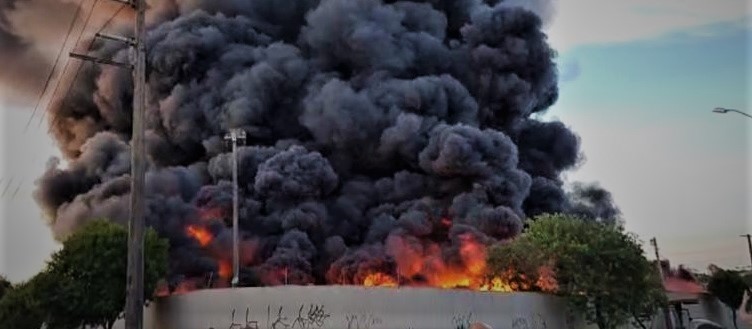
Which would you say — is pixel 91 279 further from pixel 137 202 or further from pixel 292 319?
pixel 137 202

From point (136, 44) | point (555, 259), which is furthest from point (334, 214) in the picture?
point (136, 44)

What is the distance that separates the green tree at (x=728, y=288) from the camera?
4747 centimetres

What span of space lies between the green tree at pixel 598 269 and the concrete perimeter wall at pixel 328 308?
3.89 metres

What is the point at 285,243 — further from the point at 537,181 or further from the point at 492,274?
the point at 537,181

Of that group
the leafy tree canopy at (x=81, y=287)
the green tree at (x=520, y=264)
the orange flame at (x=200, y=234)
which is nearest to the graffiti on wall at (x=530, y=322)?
the green tree at (x=520, y=264)

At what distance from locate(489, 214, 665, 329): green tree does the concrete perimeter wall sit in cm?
389

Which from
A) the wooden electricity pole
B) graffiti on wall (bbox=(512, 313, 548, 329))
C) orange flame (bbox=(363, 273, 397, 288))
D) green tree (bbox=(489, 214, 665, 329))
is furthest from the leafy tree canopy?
green tree (bbox=(489, 214, 665, 329))

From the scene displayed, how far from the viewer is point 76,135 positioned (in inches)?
2157

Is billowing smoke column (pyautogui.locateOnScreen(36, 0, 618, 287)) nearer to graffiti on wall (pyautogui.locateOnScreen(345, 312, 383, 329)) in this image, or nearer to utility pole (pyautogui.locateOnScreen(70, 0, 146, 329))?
graffiti on wall (pyautogui.locateOnScreen(345, 312, 383, 329))

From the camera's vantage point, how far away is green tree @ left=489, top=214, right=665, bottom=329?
1179 inches

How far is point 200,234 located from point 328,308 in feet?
62.9

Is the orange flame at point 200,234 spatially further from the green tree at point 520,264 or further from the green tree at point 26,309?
the green tree at point 520,264

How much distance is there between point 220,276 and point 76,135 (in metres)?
21.2

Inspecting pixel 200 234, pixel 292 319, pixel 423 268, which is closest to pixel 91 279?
pixel 292 319
